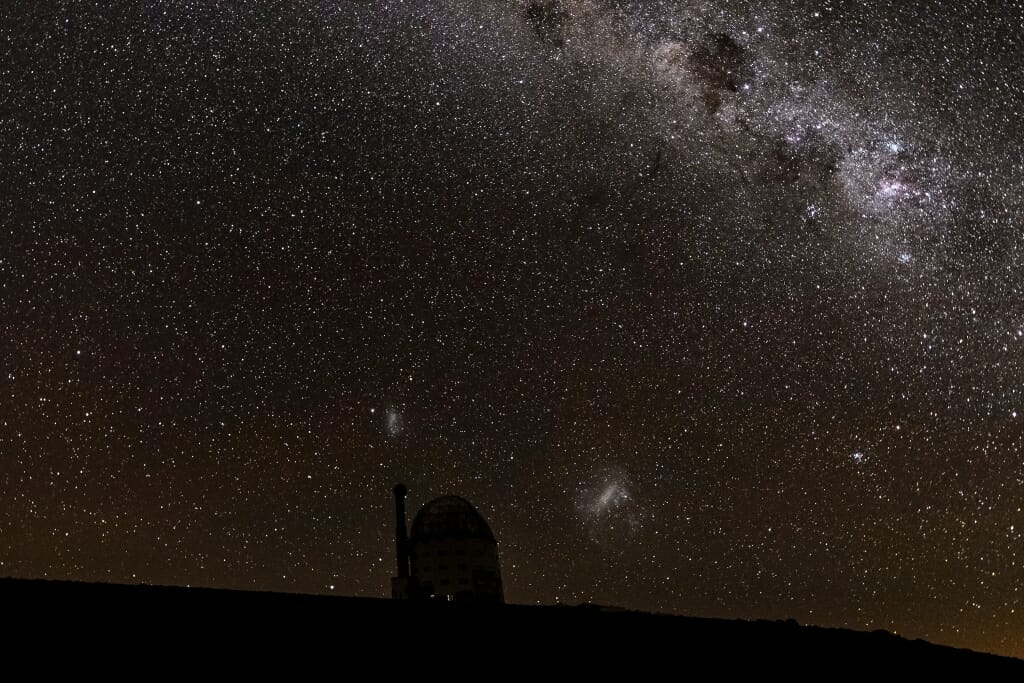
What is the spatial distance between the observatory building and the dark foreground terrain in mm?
26942

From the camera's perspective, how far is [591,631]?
35.2 feet

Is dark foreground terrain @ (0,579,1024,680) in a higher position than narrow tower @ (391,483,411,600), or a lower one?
lower

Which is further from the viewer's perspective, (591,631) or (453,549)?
(453,549)

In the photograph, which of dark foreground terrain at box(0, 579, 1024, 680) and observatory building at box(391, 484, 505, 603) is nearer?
dark foreground terrain at box(0, 579, 1024, 680)

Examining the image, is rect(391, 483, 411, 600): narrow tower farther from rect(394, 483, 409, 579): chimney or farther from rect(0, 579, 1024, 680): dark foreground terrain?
rect(0, 579, 1024, 680): dark foreground terrain

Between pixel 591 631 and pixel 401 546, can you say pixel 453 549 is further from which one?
pixel 591 631

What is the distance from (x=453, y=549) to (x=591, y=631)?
103 ft

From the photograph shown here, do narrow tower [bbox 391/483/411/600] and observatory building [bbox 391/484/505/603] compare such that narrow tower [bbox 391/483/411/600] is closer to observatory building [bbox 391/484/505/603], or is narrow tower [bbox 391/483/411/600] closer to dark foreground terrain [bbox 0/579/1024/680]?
observatory building [bbox 391/484/505/603]

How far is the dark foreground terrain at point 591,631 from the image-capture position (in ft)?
26.0

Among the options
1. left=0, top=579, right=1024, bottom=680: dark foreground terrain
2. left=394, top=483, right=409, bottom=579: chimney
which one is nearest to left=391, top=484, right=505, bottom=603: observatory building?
left=394, top=483, right=409, bottom=579: chimney

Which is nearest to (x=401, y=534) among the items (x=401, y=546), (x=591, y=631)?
(x=401, y=546)

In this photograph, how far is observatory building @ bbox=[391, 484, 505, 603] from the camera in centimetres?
4009

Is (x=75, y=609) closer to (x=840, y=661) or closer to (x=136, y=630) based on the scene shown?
(x=136, y=630)

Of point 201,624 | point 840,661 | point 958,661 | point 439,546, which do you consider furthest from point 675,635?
point 439,546
